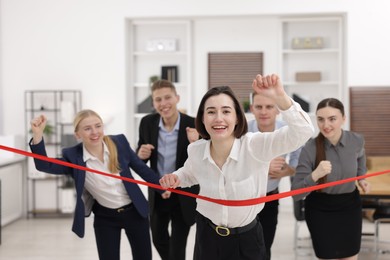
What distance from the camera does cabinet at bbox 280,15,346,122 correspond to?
7.38m

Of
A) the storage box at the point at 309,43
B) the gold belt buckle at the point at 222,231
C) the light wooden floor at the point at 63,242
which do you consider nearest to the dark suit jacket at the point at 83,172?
the gold belt buckle at the point at 222,231

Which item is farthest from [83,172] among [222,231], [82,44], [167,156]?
[82,44]

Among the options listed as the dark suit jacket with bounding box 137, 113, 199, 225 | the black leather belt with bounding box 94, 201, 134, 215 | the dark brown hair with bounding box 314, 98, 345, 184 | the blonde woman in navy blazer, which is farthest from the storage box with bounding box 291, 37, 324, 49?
the black leather belt with bounding box 94, 201, 134, 215

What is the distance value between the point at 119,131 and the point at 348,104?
10.4ft

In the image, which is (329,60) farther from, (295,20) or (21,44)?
(21,44)

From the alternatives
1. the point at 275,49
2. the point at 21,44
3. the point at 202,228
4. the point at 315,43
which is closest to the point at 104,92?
the point at 21,44

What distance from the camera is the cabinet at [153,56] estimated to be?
7.57 metres

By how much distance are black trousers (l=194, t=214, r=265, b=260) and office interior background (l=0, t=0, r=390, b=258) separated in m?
5.07

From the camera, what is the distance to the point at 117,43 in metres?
7.37

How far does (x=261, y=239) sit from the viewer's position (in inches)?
98.0

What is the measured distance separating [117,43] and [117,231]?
4.49 m

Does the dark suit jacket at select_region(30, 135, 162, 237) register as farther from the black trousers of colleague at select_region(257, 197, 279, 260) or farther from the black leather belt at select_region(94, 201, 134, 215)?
the black trousers of colleague at select_region(257, 197, 279, 260)

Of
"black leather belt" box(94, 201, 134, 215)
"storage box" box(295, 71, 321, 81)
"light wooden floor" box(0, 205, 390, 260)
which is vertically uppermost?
"storage box" box(295, 71, 321, 81)

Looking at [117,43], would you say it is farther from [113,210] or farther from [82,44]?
[113,210]
